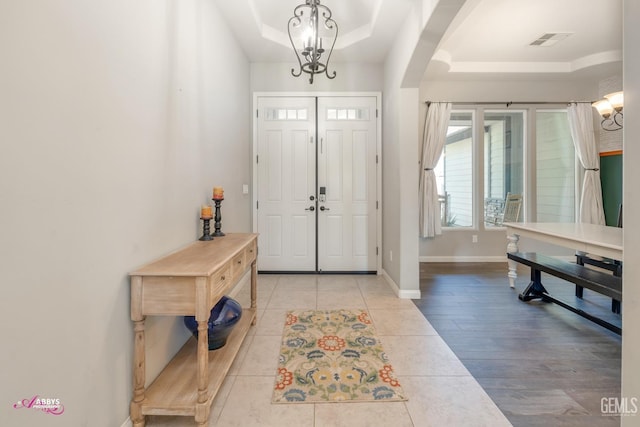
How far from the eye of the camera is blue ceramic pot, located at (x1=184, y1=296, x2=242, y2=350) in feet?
5.98

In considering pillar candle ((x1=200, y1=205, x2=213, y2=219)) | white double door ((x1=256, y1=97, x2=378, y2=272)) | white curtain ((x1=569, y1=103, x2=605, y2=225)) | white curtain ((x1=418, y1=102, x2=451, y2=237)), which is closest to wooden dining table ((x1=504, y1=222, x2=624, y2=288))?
white curtain ((x1=418, y1=102, x2=451, y2=237))

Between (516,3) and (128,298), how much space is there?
13.8ft

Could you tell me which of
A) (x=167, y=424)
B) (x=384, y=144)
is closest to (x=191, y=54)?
(x=167, y=424)

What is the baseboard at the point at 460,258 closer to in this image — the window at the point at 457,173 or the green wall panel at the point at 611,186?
the window at the point at 457,173

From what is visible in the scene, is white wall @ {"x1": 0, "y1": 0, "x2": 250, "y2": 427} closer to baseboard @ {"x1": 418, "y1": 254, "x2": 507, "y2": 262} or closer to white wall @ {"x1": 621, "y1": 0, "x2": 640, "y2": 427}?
white wall @ {"x1": 621, "y1": 0, "x2": 640, "y2": 427}

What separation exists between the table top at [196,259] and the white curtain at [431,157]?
11.1 ft

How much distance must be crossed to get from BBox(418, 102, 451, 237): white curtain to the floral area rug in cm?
258

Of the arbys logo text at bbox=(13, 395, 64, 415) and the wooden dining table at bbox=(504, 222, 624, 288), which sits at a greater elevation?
the wooden dining table at bbox=(504, 222, 624, 288)

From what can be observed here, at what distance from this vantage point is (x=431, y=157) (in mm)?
4727

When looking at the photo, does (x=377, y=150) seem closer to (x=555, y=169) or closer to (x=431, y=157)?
(x=431, y=157)

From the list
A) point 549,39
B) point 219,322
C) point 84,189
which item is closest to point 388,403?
point 219,322

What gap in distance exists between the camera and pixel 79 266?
1149 millimetres

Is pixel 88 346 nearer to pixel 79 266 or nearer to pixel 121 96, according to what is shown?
pixel 79 266

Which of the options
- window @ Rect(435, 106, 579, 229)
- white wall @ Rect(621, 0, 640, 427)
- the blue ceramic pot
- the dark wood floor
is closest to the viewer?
white wall @ Rect(621, 0, 640, 427)
